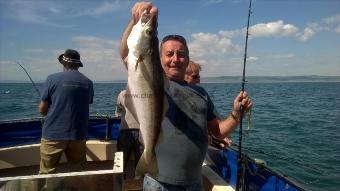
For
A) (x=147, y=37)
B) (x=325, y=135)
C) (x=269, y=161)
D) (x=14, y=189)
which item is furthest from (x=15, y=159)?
(x=325, y=135)

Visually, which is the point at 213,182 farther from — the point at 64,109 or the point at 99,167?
the point at 99,167

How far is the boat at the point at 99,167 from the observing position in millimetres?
2996

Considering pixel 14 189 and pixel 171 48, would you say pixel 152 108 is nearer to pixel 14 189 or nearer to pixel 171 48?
pixel 171 48

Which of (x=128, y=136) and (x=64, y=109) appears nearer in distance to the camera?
(x=64, y=109)

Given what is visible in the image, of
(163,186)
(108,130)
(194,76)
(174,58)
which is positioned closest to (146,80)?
(174,58)

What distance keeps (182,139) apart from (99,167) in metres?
4.75

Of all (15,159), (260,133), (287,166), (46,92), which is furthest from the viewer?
(260,133)

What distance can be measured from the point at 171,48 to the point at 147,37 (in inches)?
26.7

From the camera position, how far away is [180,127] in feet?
10.5

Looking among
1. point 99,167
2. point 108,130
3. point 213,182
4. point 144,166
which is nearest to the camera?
point 144,166

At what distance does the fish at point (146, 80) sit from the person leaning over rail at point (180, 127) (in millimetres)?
263

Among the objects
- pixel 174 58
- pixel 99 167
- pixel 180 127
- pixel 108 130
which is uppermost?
pixel 174 58

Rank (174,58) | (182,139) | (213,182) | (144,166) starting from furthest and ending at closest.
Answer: (213,182)
(174,58)
(182,139)
(144,166)

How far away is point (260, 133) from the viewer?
20016 mm
